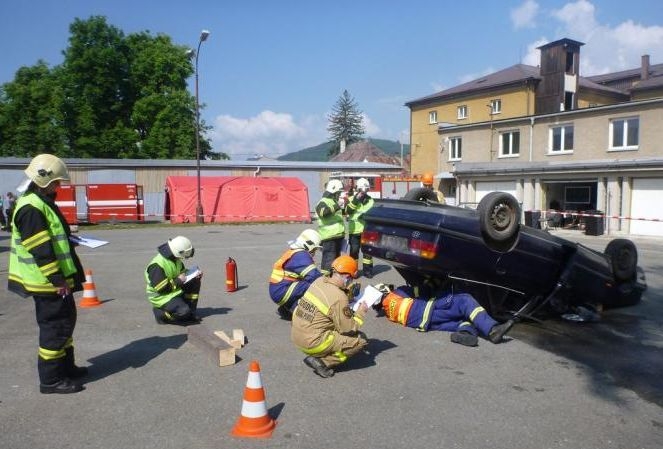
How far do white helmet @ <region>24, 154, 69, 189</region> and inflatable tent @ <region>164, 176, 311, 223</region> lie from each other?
73.3 ft

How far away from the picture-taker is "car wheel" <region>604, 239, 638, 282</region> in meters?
7.17

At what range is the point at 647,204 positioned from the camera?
20719 millimetres

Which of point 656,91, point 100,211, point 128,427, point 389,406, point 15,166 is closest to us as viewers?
point 128,427

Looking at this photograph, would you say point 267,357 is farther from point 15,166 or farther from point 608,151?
point 15,166

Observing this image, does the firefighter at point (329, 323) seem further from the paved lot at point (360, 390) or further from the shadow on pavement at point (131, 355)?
the shadow on pavement at point (131, 355)

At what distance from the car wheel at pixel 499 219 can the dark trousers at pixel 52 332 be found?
4.00 m

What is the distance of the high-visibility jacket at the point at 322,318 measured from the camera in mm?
4730

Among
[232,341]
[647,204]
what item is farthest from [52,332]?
[647,204]

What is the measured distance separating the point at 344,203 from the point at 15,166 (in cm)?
2534

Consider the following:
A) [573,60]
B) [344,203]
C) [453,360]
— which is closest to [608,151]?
[573,60]

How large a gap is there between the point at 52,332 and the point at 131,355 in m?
1.24

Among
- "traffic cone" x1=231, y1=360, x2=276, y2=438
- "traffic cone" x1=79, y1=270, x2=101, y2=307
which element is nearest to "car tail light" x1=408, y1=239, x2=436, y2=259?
"traffic cone" x1=231, y1=360, x2=276, y2=438

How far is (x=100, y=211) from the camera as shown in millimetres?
25328

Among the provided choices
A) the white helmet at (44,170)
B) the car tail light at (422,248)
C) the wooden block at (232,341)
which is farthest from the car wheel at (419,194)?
the white helmet at (44,170)
